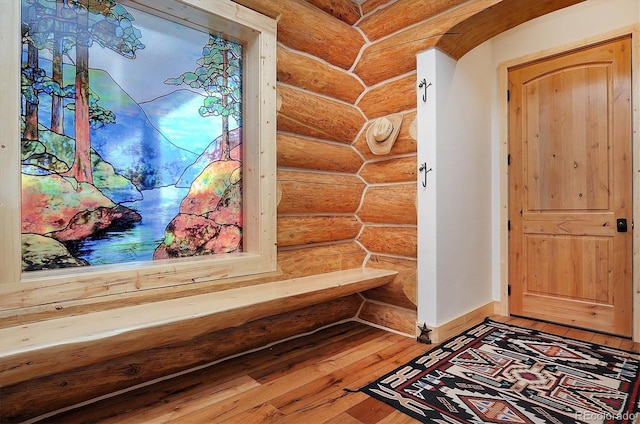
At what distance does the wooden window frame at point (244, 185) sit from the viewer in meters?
1.63

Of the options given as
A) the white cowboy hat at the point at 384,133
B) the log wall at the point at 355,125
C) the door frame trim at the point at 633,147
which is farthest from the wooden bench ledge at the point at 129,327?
the door frame trim at the point at 633,147

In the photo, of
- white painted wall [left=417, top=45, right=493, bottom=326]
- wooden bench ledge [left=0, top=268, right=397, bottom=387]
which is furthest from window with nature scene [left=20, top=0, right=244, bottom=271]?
white painted wall [left=417, top=45, right=493, bottom=326]

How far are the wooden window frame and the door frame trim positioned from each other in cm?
244

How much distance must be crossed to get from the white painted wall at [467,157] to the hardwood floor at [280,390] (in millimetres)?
659

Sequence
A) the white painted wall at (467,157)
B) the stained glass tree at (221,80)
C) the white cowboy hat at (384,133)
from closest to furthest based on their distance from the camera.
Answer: the stained glass tree at (221,80) → the white painted wall at (467,157) → the white cowboy hat at (384,133)

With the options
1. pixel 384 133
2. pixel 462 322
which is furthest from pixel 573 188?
pixel 384 133

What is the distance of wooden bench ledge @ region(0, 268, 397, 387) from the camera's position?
140cm

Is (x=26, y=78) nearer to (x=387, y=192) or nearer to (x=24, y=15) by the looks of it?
(x=24, y=15)

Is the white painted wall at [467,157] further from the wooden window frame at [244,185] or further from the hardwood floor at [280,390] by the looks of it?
the wooden window frame at [244,185]

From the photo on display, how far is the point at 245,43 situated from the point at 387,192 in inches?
66.7

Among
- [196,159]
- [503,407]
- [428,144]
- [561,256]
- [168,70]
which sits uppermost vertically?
[168,70]

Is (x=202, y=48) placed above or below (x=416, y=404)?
above

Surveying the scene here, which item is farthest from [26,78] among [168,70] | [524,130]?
[524,130]

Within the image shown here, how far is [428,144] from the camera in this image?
271cm
